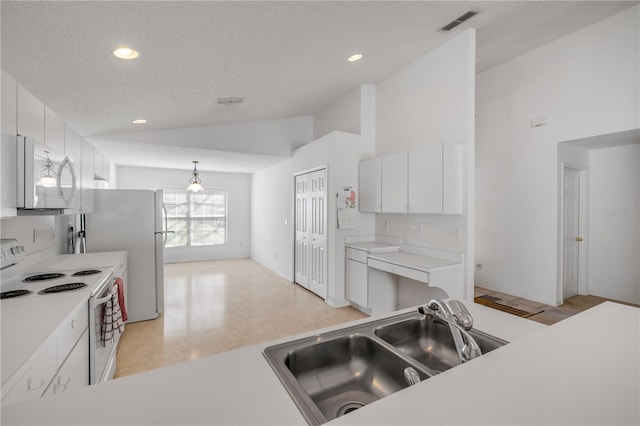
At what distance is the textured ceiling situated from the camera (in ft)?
5.58

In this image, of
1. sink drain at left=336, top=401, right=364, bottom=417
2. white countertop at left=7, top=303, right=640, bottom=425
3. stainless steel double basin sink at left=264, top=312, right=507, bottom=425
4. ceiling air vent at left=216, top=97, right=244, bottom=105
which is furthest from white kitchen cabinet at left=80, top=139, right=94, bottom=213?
Answer: sink drain at left=336, top=401, right=364, bottom=417

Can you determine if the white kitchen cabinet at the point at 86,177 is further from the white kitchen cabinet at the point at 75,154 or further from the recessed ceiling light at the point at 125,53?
the recessed ceiling light at the point at 125,53

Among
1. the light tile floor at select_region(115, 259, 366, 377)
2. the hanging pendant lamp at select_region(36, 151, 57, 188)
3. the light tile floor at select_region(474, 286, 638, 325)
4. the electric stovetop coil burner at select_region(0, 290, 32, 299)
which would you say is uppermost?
the hanging pendant lamp at select_region(36, 151, 57, 188)

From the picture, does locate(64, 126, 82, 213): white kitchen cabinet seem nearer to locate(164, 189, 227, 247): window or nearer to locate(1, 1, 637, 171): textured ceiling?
locate(1, 1, 637, 171): textured ceiling

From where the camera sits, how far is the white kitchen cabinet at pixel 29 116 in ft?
5.47

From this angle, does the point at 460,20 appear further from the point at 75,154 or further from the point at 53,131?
the point at 75,154

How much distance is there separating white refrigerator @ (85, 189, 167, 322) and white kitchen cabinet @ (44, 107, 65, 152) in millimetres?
1535

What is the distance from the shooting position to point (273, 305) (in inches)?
173

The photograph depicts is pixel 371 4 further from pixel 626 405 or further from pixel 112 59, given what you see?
pixel 626 405

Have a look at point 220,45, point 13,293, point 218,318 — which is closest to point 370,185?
point 220,45

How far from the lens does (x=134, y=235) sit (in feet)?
12.3

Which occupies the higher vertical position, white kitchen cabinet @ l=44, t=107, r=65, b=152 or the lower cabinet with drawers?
white kitchen cabinet @ l=44, t=107, r=65, b=152

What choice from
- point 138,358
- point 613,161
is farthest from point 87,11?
point 613,161

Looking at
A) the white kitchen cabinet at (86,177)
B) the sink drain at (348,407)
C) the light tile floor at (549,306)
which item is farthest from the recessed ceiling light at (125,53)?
the light tile floor at (549,306)
